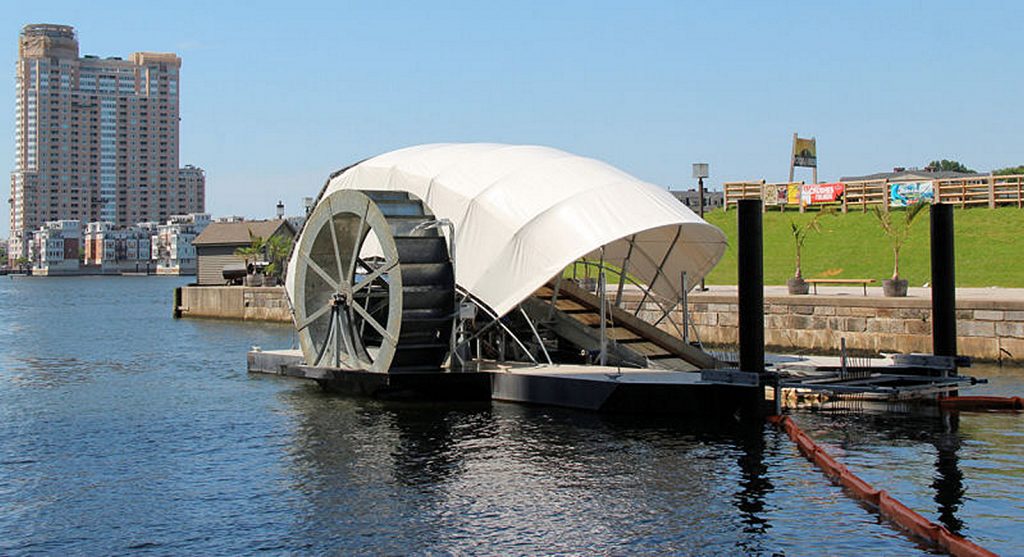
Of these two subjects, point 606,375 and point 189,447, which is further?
point 606,375

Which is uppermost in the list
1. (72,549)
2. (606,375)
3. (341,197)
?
(341,197)

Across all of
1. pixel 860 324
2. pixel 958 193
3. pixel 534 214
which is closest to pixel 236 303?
pixel 958 193

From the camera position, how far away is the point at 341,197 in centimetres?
3259

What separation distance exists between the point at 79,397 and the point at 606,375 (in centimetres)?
1703

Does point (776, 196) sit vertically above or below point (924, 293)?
above

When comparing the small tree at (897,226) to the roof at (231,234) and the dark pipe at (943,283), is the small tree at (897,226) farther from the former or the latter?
the roof at (231,234)

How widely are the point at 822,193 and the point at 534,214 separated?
159 ft

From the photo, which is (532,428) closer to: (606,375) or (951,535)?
(606,375)

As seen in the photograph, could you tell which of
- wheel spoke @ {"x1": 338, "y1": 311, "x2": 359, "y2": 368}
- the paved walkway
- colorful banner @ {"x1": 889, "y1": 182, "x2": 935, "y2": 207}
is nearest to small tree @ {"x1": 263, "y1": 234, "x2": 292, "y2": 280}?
the paved walkway

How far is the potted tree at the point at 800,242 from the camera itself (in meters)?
48.0

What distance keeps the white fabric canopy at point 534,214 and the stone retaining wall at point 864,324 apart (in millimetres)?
5192

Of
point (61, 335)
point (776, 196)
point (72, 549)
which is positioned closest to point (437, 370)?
point (72, 549)

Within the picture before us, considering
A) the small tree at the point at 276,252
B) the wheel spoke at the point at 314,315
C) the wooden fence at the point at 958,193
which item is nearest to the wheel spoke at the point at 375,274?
the wheel spoke at the point at 314,315

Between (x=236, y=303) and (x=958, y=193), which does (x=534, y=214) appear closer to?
(x=958, y=193)
